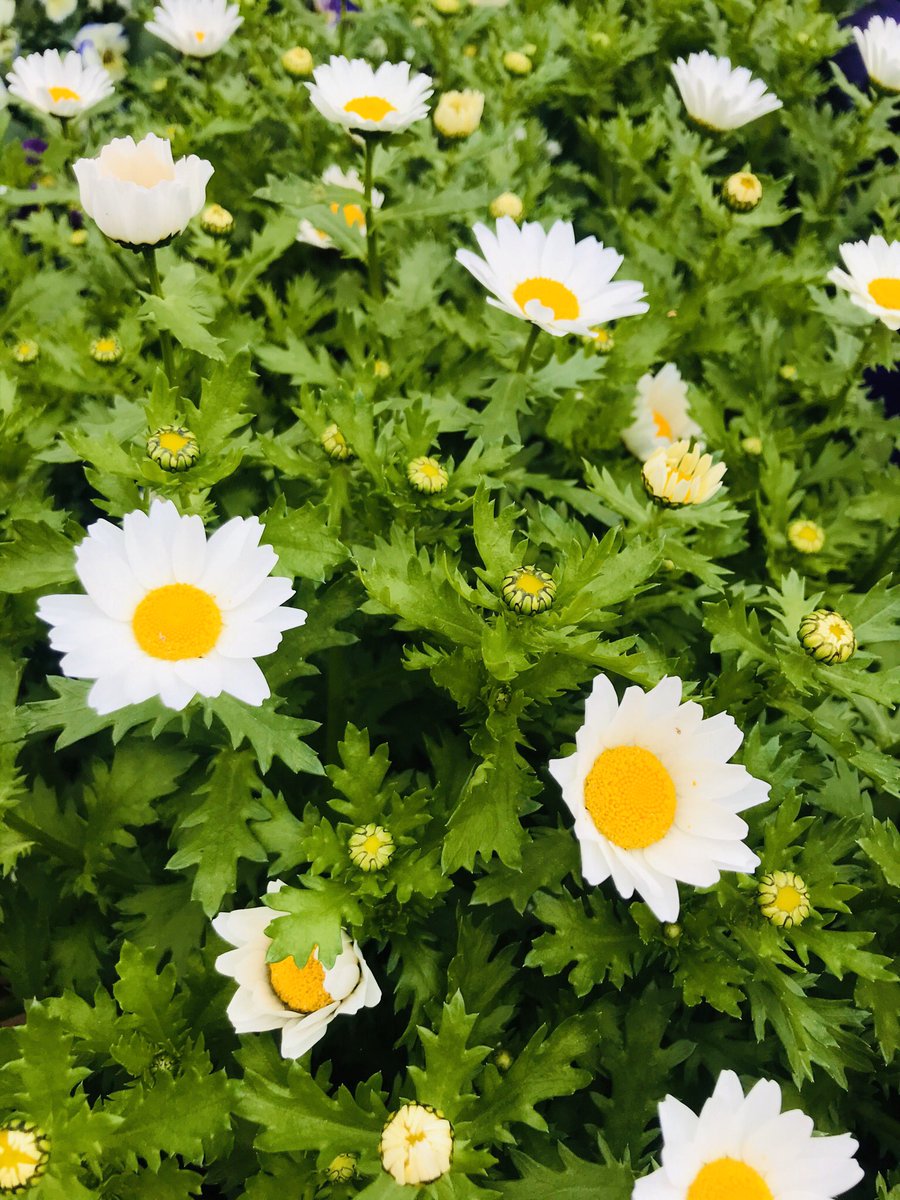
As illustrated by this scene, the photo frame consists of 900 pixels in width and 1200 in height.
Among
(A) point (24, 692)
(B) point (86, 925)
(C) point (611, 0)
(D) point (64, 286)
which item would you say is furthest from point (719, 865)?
(C) point (611, 0)

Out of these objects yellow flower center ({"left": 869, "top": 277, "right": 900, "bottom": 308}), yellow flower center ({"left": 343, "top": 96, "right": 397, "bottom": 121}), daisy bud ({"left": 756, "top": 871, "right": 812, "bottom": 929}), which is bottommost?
daisy bud ({"left": 756, "top": 871, "right": 812, "bottom": 929})

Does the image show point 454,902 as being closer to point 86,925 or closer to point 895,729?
point 86,925

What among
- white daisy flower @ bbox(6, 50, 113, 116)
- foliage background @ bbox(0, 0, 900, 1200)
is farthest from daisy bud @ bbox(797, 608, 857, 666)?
white daisy flower @ bbox(6, 50, 113, 116)

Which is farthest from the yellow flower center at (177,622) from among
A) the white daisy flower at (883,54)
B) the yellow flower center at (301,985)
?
the white daisy flower at (883,54)

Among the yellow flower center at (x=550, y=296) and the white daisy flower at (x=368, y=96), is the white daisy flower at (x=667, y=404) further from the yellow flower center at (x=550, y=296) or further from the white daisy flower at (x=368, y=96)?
the white daisy flower at (x=368, y=96)

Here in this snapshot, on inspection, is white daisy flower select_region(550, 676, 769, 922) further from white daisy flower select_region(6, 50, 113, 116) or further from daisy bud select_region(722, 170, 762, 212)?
white daisy flower select_region(6, 50, 113, 116)

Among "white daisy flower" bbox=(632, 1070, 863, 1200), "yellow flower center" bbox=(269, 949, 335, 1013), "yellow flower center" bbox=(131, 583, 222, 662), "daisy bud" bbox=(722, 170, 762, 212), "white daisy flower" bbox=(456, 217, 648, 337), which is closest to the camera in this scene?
"white daisy flower" bbox=(632, 1070, 863, 1200)
